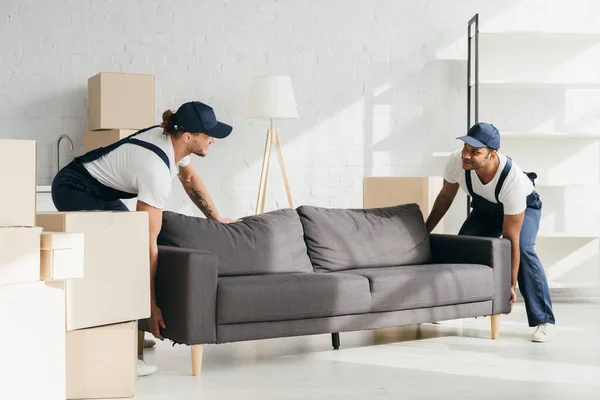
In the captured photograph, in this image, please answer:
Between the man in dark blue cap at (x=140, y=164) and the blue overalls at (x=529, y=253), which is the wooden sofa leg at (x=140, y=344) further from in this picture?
the blue overalls at (x=529, y=253)

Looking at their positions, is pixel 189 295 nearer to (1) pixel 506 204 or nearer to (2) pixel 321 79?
(1) pixel 506 204

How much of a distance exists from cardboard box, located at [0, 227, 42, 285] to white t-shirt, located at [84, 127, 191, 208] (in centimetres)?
74

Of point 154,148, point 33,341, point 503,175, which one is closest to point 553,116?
point 503,175

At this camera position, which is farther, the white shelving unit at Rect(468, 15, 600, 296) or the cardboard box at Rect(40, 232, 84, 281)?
the white shelving unit at Rect(468, 15, 600, 296)

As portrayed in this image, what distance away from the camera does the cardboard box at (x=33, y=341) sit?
3.20m

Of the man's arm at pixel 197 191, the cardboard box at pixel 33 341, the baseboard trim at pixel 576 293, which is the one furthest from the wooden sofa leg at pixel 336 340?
the baseboard trim at pixel 576 293

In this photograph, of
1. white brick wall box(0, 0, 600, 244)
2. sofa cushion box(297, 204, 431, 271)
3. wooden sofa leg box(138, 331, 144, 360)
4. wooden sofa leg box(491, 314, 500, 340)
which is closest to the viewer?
wooden sofa leg box(138, 331, 144, 360)

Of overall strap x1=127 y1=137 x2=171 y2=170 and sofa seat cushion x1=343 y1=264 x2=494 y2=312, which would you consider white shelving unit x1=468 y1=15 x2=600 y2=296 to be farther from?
overall strap x1=127 y1=137 x2=171 y2=170

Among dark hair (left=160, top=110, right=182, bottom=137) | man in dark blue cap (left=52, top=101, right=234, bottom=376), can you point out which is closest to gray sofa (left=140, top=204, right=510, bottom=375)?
man in dark blue cap (left=52, top=101, right=234, bottom=376)

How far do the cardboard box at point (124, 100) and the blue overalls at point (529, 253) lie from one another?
2.22 metres

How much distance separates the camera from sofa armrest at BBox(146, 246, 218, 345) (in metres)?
4.00

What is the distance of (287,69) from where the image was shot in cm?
680

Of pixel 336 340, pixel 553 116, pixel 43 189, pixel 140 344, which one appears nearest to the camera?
pixel 140 344

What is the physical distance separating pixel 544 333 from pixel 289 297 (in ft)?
5.33
